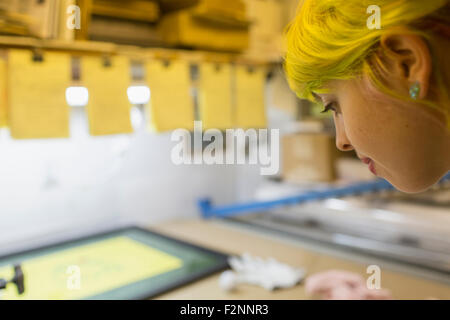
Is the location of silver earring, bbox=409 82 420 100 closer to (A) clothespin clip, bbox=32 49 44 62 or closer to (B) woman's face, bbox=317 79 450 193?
(B) woman's face, bbox=317 79 450 193

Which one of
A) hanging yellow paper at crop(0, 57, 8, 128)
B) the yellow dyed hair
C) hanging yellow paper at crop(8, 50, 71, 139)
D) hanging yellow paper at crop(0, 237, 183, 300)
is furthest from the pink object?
hanging yellow paper at crop(0, 57, 8, 128)

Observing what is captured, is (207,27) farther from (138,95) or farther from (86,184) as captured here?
(86,184)

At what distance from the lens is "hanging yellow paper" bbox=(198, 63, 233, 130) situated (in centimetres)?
167

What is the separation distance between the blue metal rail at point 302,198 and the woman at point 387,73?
1016 mm

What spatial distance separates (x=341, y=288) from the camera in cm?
117

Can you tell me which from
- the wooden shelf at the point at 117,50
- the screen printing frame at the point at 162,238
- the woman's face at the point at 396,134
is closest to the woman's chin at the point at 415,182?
the woman's face at the point at 396,134

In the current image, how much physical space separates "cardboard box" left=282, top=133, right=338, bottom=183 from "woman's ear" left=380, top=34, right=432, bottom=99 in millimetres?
1441

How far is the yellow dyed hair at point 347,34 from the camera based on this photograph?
1.82 feet

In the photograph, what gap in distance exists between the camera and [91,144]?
6.06 feet

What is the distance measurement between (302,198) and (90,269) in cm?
94

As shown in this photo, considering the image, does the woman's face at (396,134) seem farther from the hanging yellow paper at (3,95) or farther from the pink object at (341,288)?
the hanging yellow paper at (3,95)

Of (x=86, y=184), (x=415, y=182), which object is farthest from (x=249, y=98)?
(x=415, y=182)
